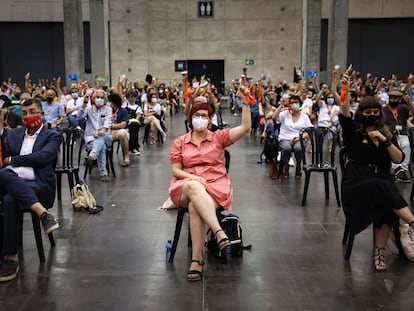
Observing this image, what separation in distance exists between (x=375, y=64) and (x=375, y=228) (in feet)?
93.5

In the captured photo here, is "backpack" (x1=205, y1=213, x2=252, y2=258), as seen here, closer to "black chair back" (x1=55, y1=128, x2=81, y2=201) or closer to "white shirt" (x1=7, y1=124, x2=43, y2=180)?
"white shirt" (x1=7, y1=124, x2=43, y2=180)

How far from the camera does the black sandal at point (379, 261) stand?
4465mm

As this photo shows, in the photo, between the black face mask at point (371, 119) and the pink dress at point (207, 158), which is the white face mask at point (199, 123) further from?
the black face mask at point (371, 119)

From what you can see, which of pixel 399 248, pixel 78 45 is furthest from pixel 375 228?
pixel 78 45

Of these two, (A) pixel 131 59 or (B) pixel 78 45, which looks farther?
(A) pixel 131 59

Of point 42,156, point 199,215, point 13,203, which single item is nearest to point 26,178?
point 42,156

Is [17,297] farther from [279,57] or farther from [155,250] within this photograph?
[279,57]

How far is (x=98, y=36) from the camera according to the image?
25750mm

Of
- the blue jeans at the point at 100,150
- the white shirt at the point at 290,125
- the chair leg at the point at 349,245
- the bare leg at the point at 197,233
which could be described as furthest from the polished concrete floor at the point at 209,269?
the white shirt at the point at 290,125

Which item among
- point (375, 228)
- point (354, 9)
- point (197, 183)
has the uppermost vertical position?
point (354, 9)

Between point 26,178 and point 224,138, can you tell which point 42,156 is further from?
point 224,138

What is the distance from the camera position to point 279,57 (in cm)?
3058

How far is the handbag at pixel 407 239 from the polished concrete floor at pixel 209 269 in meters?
0.09

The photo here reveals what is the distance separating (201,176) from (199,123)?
48cm
